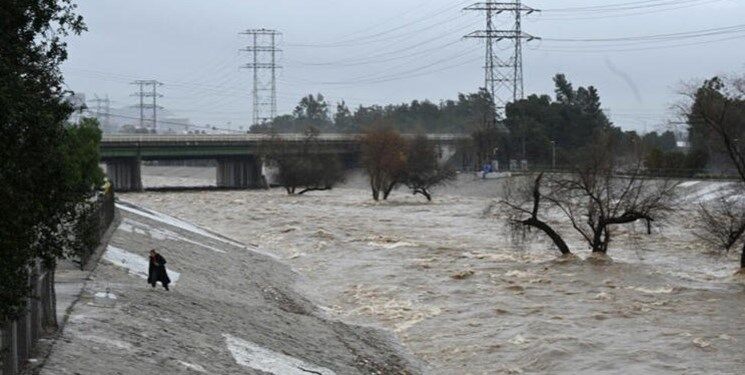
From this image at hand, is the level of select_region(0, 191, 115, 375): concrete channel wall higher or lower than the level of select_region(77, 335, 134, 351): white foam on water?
higher

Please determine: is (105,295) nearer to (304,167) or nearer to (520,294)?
(520,294)

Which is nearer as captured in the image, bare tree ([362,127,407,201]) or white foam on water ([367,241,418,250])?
white foam on water ([367,241,418,250])

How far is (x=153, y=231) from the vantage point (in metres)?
59.2

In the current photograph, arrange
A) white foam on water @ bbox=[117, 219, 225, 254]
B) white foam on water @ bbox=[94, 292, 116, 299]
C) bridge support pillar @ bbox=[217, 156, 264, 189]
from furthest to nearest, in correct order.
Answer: bridge support pillar @ bbox=[217, 156, 264, 189], white foam on water @ bbox=[117, 219, 225, 254], white foam on water @ bbox=[94, 292, 116, 299]

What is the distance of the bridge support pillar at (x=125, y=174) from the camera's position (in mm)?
142000

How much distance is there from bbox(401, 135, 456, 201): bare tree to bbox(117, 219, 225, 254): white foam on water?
5662 cm

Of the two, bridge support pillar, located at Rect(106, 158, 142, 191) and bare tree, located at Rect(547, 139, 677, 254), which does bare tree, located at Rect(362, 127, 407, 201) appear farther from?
bare tree, located at Rect(547, 139, 677, 254)

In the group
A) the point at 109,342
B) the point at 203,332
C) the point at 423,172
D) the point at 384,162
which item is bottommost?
the point at 203,332

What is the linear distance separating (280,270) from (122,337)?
83.4 ft

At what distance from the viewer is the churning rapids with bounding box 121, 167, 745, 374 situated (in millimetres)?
29672

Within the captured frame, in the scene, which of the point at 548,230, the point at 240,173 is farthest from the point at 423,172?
the point at 548,230

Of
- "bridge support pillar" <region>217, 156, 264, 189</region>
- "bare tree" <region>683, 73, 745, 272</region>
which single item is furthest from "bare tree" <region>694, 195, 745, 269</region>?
"bridge support pillar" <region>217, 156, 264, 189</region>

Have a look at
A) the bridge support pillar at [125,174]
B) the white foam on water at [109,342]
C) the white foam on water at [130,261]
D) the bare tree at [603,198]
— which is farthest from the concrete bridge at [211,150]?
the white foam on water at [109,342]

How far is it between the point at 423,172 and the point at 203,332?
298ft
